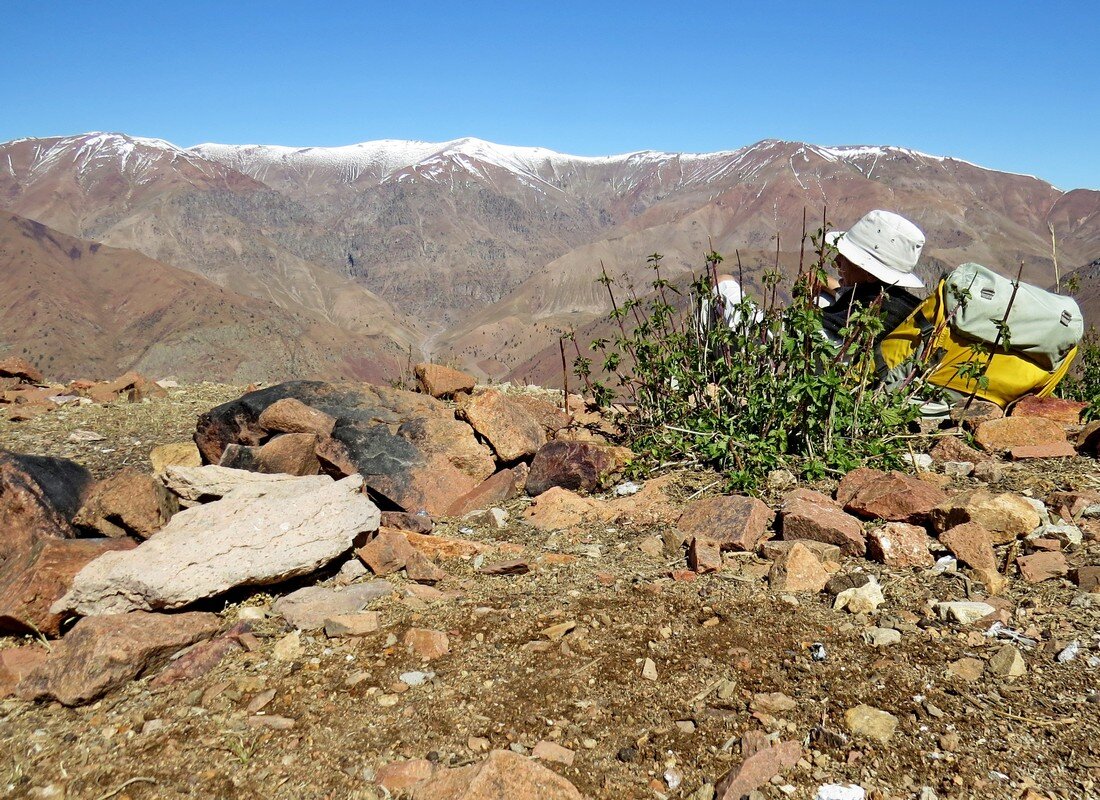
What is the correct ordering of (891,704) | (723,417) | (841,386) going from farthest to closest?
(723,417), (841,386), (891,704)

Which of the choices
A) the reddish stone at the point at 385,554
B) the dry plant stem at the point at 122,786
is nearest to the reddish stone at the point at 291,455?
the reddish stone at the point at 385,554

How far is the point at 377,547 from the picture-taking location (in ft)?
11.1

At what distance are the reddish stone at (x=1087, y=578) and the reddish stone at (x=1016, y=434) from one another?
1546 millimetres

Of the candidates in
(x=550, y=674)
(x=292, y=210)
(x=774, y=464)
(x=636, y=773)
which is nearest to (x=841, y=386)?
(x=774, y=464)

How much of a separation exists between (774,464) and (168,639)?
2959mm

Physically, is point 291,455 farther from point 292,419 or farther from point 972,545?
point 972,545

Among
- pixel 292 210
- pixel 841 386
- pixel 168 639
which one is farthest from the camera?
pixel 292 210

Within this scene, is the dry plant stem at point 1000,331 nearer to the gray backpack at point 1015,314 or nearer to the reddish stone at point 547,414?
the gray backpack at point 1015,314

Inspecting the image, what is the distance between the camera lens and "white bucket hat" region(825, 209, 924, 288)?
462 centimetres

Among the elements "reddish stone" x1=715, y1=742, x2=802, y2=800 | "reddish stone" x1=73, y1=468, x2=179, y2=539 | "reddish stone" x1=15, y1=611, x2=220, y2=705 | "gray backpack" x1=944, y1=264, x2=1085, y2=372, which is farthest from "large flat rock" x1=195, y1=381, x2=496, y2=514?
"gray backpack" x1=944, y1=264, x2=1085, y2=372

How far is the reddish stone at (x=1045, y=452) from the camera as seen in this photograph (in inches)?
159

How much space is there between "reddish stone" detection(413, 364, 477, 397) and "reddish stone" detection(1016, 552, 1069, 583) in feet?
14.0

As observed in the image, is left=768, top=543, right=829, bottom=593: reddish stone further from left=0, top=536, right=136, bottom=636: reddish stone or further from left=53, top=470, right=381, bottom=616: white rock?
left=0, top=536, right=136, bottom=636: reddish stone

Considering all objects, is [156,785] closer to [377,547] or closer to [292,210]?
[377,547]
